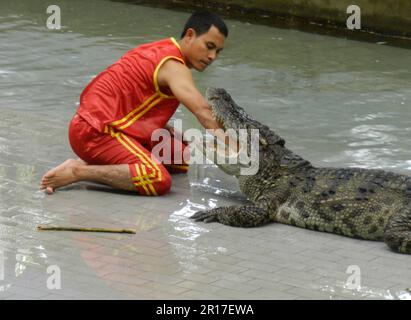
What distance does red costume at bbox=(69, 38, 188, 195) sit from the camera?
20.4ft

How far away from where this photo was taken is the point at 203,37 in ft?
20.2

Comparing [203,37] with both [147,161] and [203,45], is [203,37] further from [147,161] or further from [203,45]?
[147,161]

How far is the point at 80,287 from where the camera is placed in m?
4.62

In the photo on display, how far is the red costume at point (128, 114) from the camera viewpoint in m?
6.21

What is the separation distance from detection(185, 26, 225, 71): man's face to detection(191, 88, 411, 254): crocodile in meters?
0.32

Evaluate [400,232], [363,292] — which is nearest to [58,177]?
[400,232]

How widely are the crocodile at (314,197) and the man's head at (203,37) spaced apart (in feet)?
1.14

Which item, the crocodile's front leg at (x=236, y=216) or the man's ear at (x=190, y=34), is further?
the man's ear at (x=190, y=34)

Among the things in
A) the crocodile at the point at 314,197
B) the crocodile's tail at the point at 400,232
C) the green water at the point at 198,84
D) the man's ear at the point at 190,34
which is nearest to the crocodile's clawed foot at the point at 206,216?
the crocodile at the point at 314,197

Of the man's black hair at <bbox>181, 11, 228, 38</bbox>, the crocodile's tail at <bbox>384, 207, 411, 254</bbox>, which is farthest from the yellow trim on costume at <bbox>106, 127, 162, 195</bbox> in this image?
the crocodile's tail at <bbox>384, 207, 411, 254</bbox>

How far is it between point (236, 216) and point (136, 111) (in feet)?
3.52

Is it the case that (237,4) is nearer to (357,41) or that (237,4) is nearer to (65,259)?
(357,41)

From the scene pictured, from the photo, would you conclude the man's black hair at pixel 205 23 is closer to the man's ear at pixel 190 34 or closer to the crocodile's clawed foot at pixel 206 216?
the man's ear at pixel 190 34
